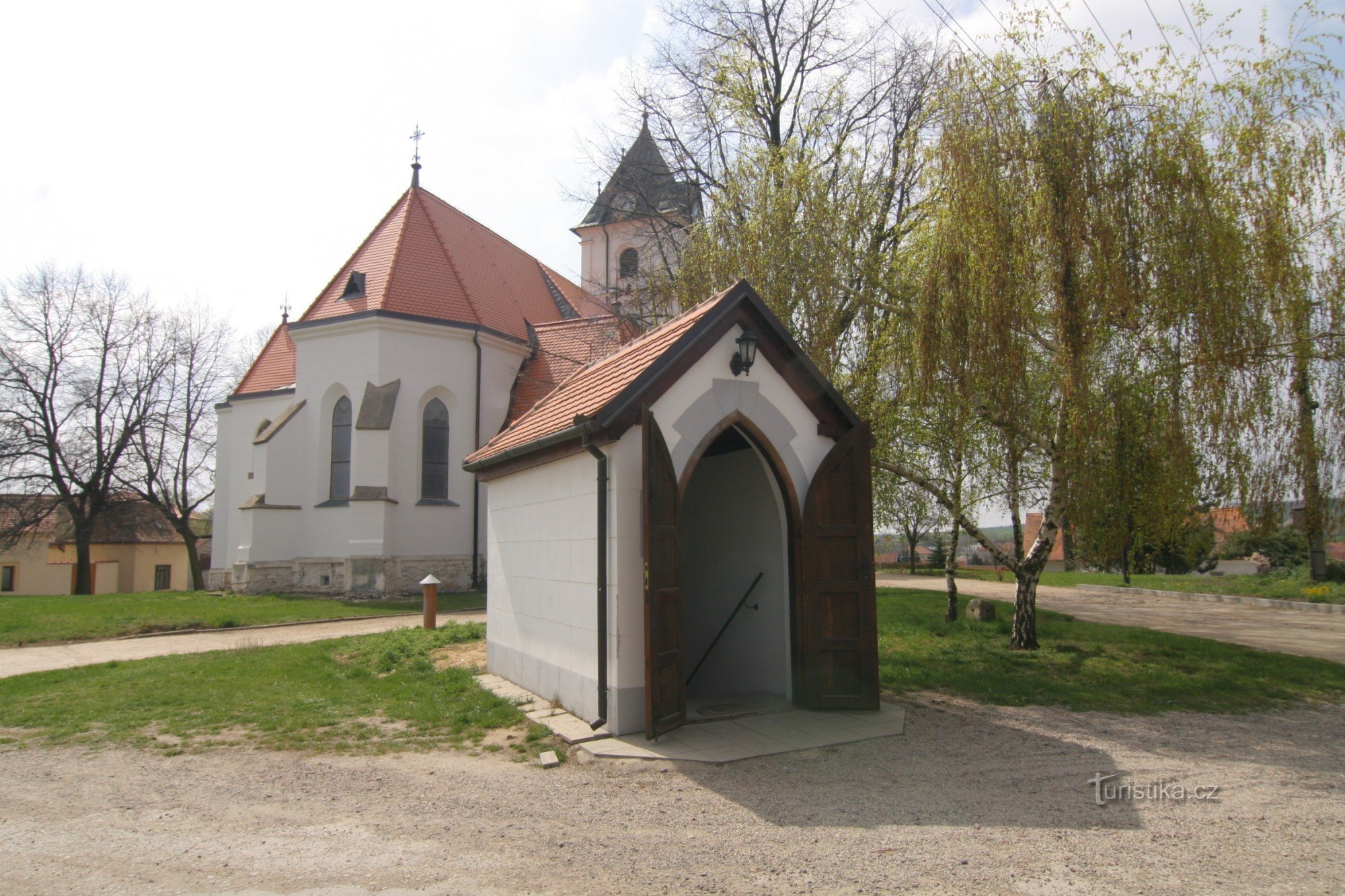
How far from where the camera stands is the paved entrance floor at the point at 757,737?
6.46 metres

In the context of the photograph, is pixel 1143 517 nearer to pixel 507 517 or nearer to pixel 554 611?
pixel 554 611

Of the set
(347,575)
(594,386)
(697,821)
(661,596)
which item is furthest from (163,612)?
(697,821)

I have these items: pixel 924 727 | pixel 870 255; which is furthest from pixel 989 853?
pixel 870 255

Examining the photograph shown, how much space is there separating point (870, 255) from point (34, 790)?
11139 mm

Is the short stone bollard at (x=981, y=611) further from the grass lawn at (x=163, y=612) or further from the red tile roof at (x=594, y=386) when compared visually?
the grass lawn at (x=163, y=612)

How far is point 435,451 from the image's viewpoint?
23.7 m

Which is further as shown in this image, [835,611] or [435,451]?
[435,451]

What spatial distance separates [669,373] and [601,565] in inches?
74.0

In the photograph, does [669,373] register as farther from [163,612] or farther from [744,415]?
[163,612]

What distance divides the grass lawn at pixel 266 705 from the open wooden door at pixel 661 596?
1.04m

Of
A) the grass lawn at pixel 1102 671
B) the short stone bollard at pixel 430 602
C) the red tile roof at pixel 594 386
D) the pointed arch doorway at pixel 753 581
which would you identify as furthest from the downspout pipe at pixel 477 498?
the pointed arch doorway at pixel 753 581

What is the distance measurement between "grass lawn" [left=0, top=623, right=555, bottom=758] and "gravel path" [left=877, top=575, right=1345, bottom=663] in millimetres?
12199

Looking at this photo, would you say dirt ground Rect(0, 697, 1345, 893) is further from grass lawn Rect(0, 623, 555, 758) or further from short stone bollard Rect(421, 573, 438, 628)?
short stone bollard Rect(421, 573, 438, 628)

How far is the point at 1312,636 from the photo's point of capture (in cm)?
1395
